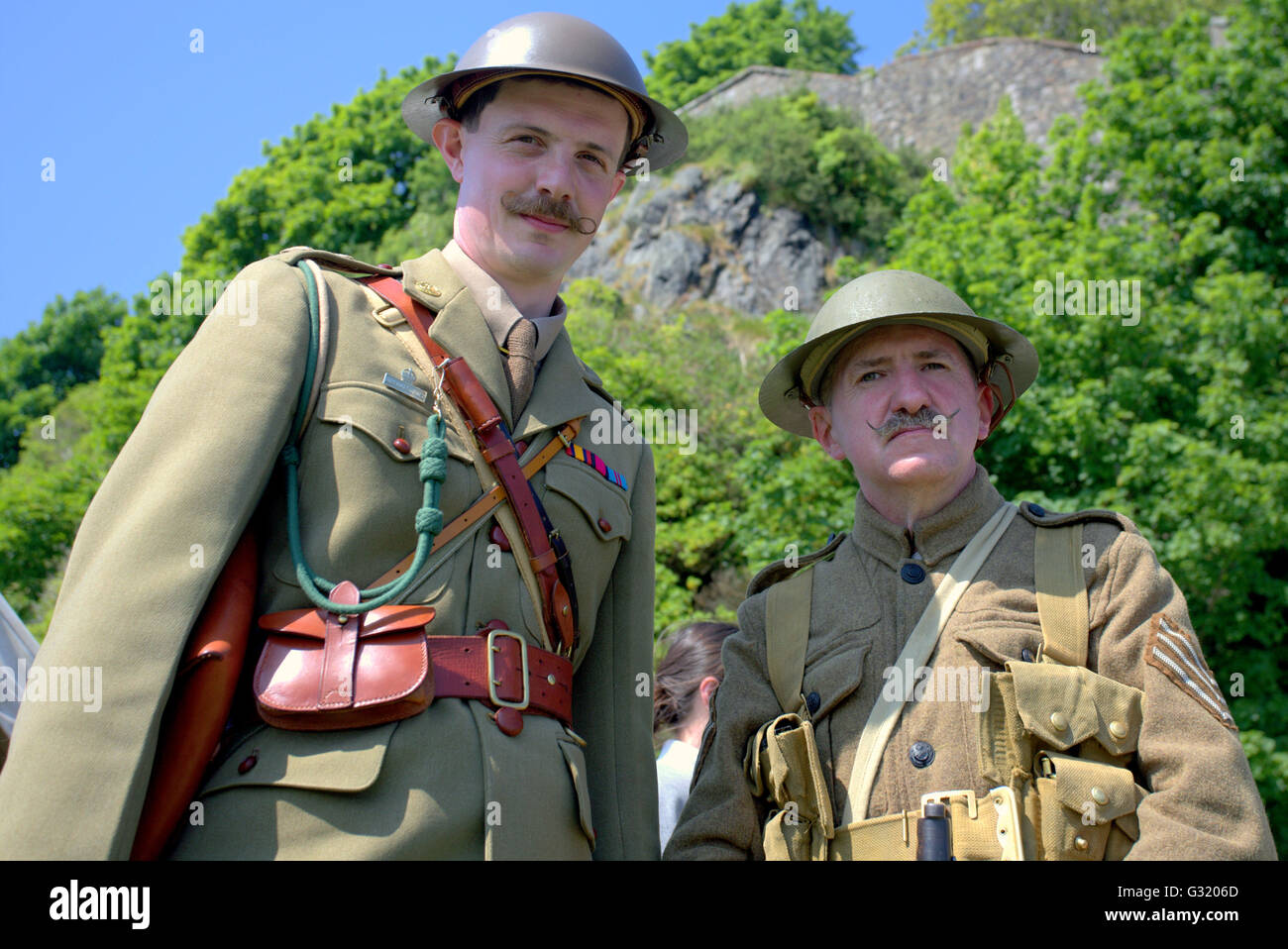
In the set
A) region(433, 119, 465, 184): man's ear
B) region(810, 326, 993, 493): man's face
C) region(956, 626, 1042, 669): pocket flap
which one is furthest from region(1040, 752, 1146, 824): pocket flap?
region(433, 119, 465, 184): man's ear

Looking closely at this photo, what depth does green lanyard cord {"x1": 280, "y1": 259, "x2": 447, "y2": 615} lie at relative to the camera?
Answer: 2.58m

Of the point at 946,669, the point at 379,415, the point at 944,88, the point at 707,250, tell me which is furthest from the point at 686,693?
the point at 944,88

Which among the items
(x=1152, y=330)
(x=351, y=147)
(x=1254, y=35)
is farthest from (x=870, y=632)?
(x=351, y=147)

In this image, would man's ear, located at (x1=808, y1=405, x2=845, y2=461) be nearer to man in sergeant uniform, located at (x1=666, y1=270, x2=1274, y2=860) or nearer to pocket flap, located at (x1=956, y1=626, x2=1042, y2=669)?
man in sergeant uniform, located at (x1=666, y1=270, x2=1274, y2=860)

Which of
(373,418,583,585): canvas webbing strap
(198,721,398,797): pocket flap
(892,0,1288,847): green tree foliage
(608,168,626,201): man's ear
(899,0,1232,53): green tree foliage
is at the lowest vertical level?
(198,721,398,797): pocket flap

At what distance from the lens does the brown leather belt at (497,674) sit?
8.65ft

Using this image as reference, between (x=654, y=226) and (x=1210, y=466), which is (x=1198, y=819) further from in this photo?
(x=654, y=226)

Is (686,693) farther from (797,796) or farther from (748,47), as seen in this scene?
(748,47)

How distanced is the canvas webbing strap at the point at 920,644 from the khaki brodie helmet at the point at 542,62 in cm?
155

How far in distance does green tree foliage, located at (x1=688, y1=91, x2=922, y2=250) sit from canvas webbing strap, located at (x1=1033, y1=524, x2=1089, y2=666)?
1181 inches

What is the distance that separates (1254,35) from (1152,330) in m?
5.46

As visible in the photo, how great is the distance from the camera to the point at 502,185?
124 inches

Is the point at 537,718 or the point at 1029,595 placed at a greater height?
the point at 1029,595

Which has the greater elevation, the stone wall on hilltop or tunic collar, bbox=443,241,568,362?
the stone wall on hilltop
